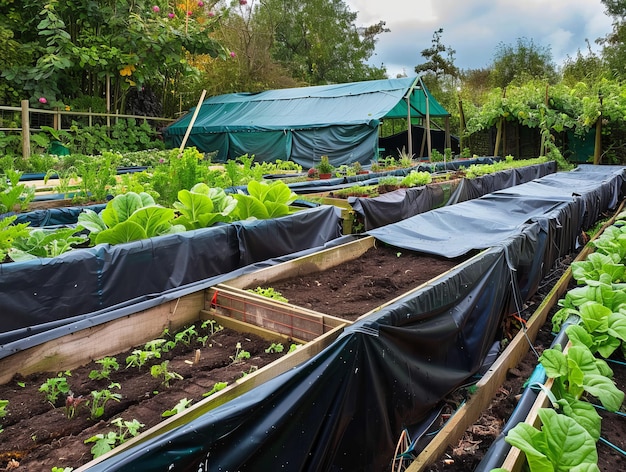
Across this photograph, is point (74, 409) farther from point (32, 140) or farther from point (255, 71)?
point (255, 71)

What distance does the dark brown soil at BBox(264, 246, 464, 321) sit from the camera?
346 cm

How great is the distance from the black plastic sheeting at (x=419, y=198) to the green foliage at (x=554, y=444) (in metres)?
4.32

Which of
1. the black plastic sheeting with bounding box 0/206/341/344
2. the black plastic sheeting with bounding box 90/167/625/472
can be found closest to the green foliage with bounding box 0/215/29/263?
the black plastic sheeting with bounding box 0/206/341/344

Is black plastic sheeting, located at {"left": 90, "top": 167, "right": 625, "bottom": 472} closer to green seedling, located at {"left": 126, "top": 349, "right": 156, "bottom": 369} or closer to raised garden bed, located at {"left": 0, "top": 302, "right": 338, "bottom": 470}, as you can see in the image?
raised garden bed, located at {"left": 0, "top": 302, "right": 338, "bottom": 470}

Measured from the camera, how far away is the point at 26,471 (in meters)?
1.84

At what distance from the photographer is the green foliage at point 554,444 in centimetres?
174

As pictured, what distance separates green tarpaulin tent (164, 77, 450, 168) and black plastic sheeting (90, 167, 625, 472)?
1009 cm

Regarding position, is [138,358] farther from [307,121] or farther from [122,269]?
[307,121]

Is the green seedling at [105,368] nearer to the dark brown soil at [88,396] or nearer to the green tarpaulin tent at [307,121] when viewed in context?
the dark brown soil at [88,396]

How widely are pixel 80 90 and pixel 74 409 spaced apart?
1498 centimetres

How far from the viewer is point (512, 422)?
227 centimetres

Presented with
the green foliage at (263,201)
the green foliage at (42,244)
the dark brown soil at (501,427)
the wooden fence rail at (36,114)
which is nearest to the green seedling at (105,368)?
the green foliage at (42,244)

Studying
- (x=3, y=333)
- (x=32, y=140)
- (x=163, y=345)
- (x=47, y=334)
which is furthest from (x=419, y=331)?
(x=32, y=140)

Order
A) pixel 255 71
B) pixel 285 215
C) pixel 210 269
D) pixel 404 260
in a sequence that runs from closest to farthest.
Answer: pixel 210 269 → pixel 404 260 → pixel 285 215 → pixel 255 71
